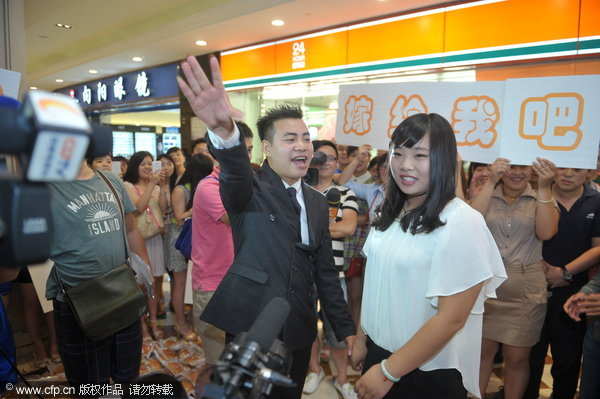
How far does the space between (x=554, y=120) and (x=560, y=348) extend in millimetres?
1484

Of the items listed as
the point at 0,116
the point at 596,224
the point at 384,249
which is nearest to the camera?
the point at 0,116

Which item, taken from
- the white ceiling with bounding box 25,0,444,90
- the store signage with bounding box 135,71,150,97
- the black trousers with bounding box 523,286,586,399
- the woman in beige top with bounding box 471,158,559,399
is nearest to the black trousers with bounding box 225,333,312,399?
the woman in beige top with bounding box 471,158,559,399

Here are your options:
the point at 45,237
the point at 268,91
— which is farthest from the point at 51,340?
the point at 268,91

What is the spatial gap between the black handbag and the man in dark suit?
655 mm

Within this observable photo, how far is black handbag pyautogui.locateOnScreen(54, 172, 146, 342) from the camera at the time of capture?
5.80 feet

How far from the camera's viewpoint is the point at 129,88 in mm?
9492

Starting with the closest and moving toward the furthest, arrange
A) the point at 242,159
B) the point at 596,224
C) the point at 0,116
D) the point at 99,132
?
the point at 0,116
the point at 99,132
the point at 242,159
the point at 596,224

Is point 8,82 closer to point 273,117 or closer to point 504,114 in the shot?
point 273,117

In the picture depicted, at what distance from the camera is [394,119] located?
9.85ft

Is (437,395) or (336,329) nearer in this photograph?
(437,395)

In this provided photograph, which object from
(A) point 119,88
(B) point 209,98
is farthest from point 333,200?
(A) point 119,88

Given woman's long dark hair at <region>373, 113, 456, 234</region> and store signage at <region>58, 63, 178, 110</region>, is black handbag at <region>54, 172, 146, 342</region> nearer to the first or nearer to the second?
woman's long dark hair at <region>373, 113, 456, 234</region>

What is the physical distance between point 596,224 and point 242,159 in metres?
2.43

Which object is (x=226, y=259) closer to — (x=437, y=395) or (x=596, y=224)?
(x=437, y=395)
